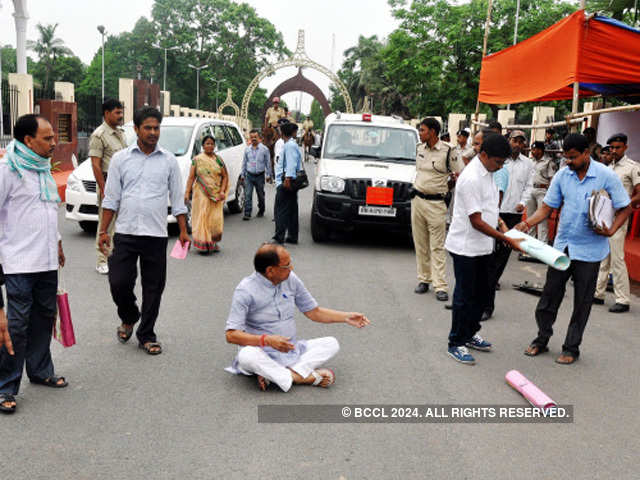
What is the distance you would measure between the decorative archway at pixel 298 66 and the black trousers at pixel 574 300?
40.8 meters

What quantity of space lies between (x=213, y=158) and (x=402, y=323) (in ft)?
14.1

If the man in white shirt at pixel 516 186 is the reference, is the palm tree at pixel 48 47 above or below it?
above

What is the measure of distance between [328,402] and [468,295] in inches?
59.4

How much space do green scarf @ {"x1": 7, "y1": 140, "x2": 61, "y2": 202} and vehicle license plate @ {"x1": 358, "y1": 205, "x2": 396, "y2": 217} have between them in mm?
6069

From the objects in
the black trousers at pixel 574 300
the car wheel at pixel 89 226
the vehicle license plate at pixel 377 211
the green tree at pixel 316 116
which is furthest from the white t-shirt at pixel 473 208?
the green tree at pixel 316 116

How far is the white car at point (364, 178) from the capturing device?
31.8 feet

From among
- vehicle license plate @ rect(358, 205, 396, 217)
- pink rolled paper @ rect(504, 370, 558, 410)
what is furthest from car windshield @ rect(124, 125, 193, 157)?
pink rolled paper @ rect(504, 370, 558, 410)

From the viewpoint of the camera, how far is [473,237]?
5.07m

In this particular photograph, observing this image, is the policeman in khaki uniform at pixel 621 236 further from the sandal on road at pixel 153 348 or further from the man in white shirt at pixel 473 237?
the sandal on road at pixel 153 348

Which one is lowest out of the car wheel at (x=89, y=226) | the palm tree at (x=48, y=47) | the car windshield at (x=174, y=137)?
the car wheel at (x=89, y=226)

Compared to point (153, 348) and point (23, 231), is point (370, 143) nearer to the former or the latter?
point (153, 348)

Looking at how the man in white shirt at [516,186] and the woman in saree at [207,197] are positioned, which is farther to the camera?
the woman in saree at [207,197]

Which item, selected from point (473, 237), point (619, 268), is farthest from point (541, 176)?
point (473, 237)

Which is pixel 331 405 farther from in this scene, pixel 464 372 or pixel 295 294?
pixel 464 372
